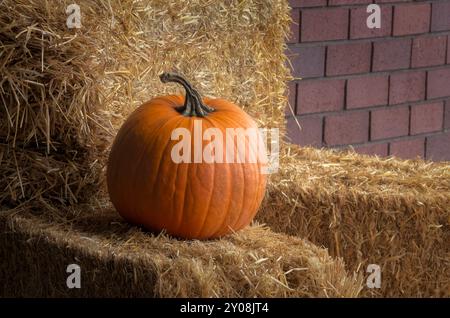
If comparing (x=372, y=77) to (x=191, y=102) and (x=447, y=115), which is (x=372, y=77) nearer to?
(x=447, y=115)

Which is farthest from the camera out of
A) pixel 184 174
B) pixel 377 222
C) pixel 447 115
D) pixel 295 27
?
pixel 447 115

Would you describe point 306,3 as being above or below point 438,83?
above

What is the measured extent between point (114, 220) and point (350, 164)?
3.69 feet

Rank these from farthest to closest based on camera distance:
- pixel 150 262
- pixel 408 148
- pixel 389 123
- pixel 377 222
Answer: pixel 408 148 < pixel 389 123 < pixel 377 222 < pixel 150 262

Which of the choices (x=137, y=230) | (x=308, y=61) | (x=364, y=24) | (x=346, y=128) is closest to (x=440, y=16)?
(x=364, y=24)

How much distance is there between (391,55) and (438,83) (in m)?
0.44

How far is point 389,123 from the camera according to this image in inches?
193

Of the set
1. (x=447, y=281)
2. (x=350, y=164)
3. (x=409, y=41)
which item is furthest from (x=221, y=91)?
(x=409, y=41)

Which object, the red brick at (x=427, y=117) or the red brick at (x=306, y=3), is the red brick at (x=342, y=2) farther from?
the red brick at (x=427, y=117)

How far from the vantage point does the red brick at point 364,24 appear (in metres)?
4.60

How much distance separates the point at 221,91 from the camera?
3.66m

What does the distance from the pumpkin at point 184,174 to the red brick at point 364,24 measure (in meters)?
1.86

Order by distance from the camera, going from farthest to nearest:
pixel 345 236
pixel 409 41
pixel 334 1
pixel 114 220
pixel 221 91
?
pixel 409 41 → pixel 334 1 → pixel 221 91 → pixel 345 236 → pixel 114 220

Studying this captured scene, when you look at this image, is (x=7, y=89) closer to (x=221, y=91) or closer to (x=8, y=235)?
(x=8, y=235)
